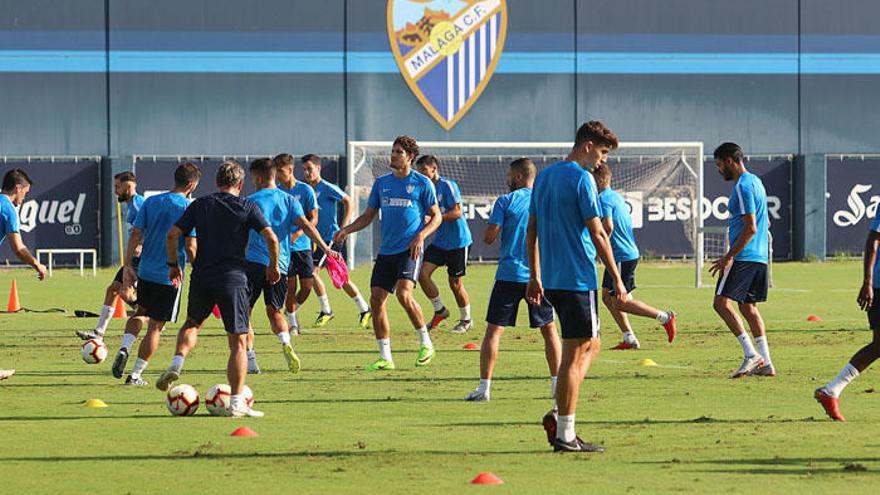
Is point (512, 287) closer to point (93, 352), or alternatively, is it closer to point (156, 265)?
point (156, 265)

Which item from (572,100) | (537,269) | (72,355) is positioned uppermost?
(572,100)

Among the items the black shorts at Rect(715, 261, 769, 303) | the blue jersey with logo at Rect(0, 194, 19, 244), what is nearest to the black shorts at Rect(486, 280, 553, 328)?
the black shorts at Rect(715, 261, 769, 303)

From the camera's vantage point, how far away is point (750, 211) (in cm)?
1516

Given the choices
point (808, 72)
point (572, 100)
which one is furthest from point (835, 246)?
point (572, 100)

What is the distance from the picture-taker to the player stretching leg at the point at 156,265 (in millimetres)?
14695

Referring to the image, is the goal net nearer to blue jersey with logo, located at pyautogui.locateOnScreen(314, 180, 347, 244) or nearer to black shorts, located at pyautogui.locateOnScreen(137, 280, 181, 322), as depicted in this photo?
blue jersey with logo, located at pyautogui.locateOnScreen(314, 180, 347, 244)

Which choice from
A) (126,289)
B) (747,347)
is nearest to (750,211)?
(747,347)

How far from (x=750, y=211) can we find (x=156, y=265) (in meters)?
5.45

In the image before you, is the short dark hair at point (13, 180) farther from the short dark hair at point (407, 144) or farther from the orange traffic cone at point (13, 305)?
the orange traffic cone at point (13, 305)

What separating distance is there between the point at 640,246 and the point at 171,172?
37.8 feet

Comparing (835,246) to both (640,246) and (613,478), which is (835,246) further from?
(613,478)

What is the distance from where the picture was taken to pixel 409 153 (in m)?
15.6

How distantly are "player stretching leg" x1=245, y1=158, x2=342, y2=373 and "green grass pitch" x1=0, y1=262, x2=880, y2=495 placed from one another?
1.31ft

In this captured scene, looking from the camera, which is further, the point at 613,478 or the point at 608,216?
the point at 608,216
